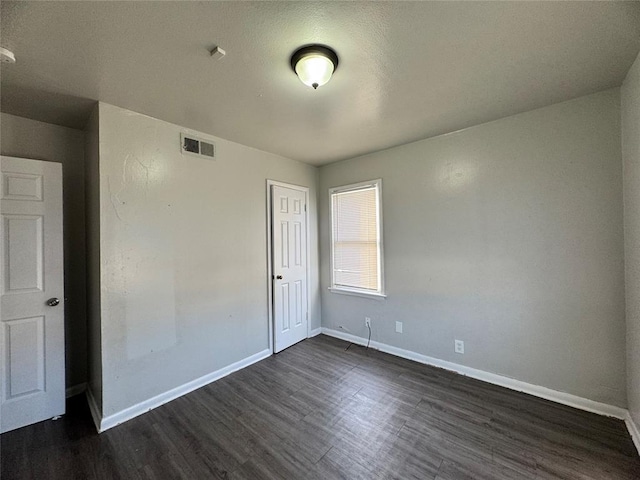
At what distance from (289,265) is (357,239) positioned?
3.26 feet

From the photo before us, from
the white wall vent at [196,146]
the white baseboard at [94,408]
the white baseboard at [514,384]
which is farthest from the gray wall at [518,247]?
the white baseboard at [94,408]

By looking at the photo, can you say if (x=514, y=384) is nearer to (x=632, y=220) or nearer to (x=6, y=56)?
(x=632, y=220)

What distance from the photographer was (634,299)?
5.70 feet

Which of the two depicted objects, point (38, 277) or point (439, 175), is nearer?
point (38, 277)

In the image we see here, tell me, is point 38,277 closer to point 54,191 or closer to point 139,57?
point 54,191

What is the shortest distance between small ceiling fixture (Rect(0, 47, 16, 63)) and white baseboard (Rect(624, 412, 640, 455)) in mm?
4467

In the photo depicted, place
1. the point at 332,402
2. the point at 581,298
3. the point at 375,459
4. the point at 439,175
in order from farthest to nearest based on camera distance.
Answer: the point at 439,175 → the point at 332,402 → the point at 581,298 → the point at 375,459

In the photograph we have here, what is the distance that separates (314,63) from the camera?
1497mm

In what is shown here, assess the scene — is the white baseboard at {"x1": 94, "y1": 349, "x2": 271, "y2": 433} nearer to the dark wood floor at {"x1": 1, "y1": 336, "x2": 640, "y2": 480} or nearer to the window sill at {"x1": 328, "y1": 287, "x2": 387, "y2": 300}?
the dark wood floor at {"x1": 1, "y1": 336, "x2": 640, "y2": 480}

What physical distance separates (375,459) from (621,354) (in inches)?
78.9

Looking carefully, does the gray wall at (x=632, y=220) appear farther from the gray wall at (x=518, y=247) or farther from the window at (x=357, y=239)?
the window at (x=357, y=239)

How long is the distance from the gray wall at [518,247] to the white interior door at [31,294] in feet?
10.5

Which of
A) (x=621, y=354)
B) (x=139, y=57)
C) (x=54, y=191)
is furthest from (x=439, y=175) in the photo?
(x=54, y=191)

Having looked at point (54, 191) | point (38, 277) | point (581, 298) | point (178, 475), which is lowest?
point (178, 475)
